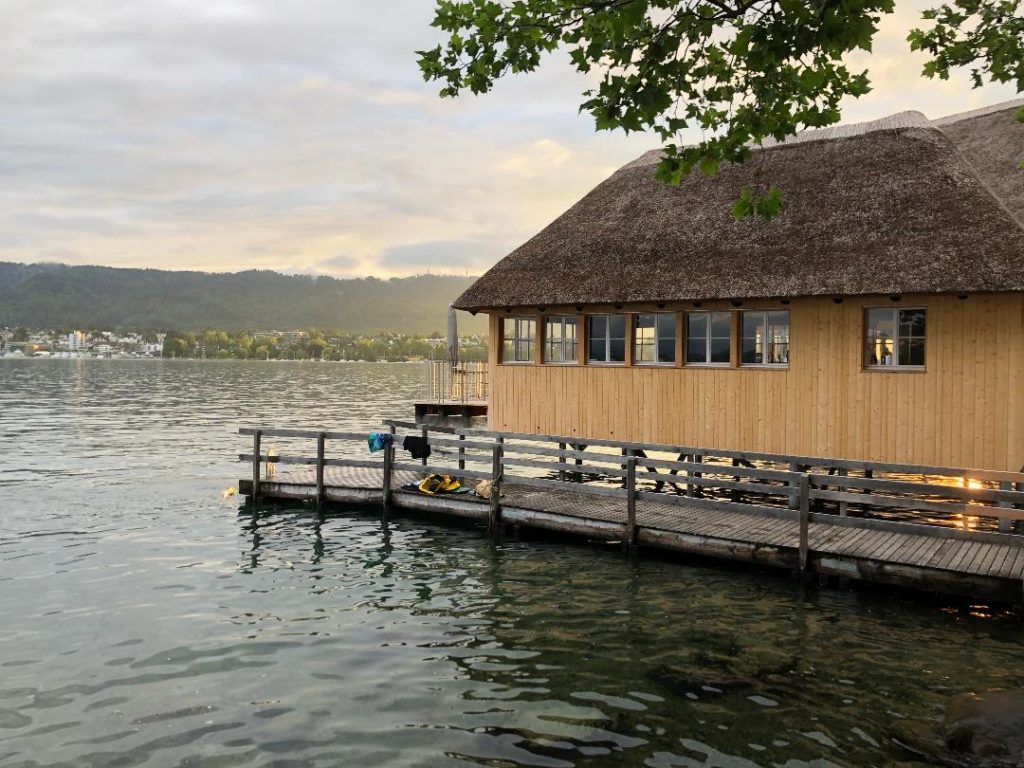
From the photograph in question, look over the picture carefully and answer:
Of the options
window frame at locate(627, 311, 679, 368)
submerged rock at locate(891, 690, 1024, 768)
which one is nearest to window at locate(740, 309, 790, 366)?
window frame at locate(627, 311, 679, 368)

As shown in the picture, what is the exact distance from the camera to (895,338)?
55.4 feet

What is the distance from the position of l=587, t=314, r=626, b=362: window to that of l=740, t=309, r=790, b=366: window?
2873mm

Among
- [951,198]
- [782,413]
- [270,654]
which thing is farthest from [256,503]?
[951,198]

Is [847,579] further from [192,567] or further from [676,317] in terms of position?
[192,567]

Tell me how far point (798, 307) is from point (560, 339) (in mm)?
5829

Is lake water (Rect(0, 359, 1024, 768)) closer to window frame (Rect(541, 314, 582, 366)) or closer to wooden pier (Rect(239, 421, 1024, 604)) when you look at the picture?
wooden pier (Rect(239, 421, 1024, 604))

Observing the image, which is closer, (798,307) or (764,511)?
(764,511)

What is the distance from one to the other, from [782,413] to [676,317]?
10.4 ft

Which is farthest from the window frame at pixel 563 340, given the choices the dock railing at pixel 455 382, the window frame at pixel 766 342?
the dock railing at pixel 455 382

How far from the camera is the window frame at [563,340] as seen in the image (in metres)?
20.7

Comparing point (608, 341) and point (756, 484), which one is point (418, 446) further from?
point (756, 484)

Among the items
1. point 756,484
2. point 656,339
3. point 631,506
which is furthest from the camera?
point 656,339

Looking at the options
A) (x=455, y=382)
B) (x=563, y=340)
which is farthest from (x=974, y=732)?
(x=455, y=382)

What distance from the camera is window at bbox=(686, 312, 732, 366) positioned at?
738 inches
